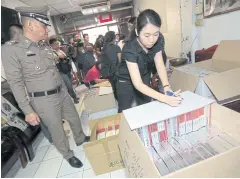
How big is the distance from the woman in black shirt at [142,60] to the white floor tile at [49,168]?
39.8 inches

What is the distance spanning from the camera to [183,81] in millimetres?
1860

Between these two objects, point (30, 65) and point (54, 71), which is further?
point (54, 71)

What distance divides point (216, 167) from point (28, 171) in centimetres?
192

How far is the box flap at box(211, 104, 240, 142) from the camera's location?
819mm

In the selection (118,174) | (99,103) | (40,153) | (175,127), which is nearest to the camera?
(175,127)

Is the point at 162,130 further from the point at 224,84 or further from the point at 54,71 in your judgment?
the point at 54,71

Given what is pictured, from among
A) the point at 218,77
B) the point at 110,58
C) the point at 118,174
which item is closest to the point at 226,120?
the point at 218,77

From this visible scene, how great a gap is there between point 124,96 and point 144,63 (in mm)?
334

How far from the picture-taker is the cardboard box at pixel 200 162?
618mm

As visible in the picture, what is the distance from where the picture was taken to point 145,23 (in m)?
0.99

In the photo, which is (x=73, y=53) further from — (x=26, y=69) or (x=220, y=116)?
(x=220, y=116)

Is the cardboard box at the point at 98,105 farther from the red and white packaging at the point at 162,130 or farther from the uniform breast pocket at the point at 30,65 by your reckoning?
the red and white packaging at the point at 162,130

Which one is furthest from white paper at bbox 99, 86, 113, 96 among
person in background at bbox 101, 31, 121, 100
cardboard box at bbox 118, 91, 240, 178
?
cardboard box at bbox 118, 91, 240, 178

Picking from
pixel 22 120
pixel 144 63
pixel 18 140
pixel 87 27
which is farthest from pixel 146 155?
pixel 87 27
